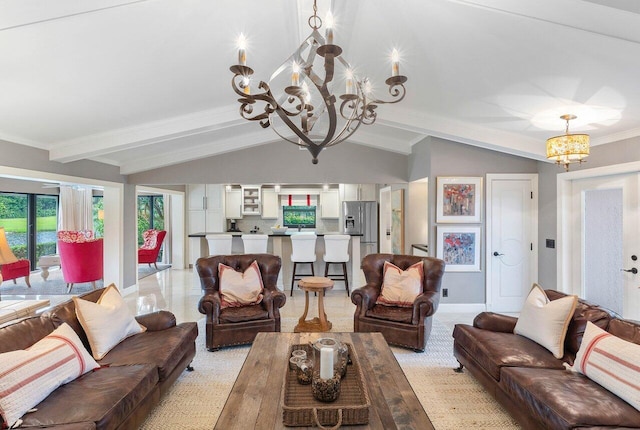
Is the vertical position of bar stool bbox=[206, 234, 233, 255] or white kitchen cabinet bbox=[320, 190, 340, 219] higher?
white kitchen cabinet bbox=[320, 190, 340, 219]

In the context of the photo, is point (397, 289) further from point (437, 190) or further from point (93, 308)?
point (93, 308)

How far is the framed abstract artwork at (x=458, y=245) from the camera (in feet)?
16.1

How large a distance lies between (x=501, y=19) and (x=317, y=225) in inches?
289

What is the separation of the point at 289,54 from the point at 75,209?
26.8 ft

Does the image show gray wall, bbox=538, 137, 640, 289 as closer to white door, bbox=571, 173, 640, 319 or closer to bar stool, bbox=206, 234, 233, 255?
white door, bbox=571, 173, 640, 319

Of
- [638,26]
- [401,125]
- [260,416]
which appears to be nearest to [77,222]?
[401,125]

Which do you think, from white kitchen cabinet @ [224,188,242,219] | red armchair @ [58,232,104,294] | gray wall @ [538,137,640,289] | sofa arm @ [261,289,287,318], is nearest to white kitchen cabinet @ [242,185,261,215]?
white kitchen cabinet @ [224,188,242,219]

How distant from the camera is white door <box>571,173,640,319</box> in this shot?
3451mm

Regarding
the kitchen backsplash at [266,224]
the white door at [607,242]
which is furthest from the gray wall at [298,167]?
the kitchen backsplash at [266,224]

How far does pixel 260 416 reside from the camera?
1648mm

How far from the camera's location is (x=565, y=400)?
5.99 ft

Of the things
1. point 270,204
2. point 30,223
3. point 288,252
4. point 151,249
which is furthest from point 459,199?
point 30,223

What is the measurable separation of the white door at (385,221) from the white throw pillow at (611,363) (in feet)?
18.0

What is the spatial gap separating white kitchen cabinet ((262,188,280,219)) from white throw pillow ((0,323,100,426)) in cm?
683
